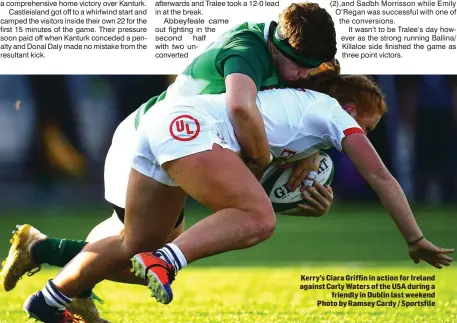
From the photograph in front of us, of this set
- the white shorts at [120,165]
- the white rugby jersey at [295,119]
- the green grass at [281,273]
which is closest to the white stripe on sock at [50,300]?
the white shorts at [120,165]

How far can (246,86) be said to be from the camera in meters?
3.21

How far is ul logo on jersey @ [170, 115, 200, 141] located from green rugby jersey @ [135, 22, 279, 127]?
322mm

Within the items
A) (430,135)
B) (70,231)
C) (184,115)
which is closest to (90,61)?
(184,115)

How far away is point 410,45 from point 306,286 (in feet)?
5.23

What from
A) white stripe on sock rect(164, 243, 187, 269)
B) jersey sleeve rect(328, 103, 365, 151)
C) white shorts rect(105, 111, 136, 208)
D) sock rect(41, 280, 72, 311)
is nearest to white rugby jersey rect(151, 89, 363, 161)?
jersey sleeve rect(328, 103, 365, 151)

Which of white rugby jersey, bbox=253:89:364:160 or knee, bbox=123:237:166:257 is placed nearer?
white rugby jersey, bbox=253:89:364:160

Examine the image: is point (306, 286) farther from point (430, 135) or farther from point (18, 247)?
point (430, 135)

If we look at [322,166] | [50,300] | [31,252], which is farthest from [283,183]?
[31,252]

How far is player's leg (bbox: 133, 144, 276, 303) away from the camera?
2.94 meters

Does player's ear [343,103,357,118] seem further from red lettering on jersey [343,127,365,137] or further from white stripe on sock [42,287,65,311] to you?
white stripe on sock [42,287,65,311]

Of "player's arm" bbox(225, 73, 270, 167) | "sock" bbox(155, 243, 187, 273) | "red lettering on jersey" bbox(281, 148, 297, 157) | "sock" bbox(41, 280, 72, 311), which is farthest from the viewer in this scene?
"sock" bbox(41, 280, 72, 311)

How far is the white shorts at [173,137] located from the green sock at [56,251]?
1.02 meters

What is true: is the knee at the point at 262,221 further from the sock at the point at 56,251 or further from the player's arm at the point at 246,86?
the sock at the point at 56,251

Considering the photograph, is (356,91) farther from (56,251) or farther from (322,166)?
(56,251)
